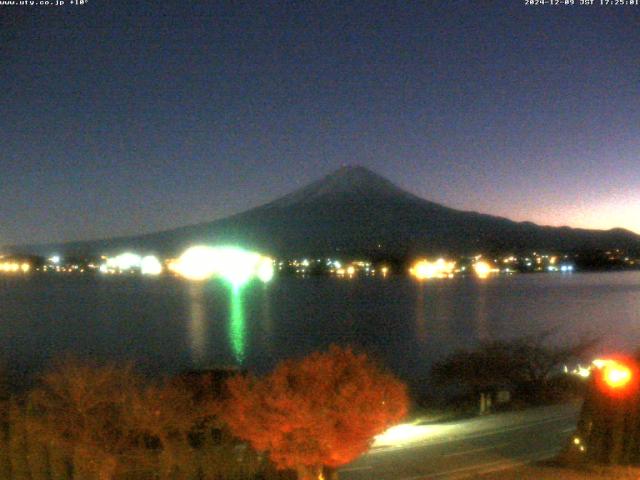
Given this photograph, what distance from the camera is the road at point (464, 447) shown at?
9.20m

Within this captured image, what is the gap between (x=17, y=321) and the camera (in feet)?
162

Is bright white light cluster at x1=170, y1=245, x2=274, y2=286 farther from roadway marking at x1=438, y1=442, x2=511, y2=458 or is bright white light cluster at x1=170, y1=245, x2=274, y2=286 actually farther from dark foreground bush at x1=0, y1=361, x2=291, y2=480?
dark foreground bush at x1=0, y1=361, x2=291, y2=480

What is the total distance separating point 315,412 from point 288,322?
139 ft

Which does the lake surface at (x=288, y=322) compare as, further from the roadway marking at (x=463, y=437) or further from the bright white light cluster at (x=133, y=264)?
the bright white light cluster at (x=133, y=264)

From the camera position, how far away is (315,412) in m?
6.92

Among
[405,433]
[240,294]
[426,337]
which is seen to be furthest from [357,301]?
[405,433]

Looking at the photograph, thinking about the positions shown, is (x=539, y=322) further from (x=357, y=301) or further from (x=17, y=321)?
(x=17, y=321)

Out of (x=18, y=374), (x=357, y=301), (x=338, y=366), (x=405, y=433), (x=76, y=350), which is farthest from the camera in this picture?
(x=357, y=301)

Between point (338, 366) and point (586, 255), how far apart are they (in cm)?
10963

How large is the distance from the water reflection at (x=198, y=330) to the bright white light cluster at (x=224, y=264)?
3192 cm

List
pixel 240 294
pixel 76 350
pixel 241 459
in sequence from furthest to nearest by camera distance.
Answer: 1. pixel 240 294
2. pixel 76 350
3. pixel 241 459

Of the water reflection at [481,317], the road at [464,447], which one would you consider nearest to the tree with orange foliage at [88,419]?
the road at [464,447]

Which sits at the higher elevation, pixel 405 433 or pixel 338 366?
pixel 338 366

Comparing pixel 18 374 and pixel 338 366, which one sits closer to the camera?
pixel 338 366
